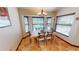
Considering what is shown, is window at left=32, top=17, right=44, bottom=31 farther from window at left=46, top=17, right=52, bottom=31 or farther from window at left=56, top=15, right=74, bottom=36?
window at left=56, top=15, right=74, bottom=36

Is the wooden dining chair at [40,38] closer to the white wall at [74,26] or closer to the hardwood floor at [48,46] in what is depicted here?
the hardwood floor at [48,46]

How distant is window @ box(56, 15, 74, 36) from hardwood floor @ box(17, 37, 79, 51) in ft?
0.47

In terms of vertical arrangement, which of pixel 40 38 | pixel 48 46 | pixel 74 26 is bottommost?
pixel 48 46

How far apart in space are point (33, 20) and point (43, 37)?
277 mm

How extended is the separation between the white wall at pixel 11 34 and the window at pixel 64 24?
56 centimetres

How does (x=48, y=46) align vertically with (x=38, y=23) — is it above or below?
below

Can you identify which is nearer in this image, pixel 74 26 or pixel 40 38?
pixel 74 26

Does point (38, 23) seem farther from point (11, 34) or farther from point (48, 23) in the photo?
point (11, 34)

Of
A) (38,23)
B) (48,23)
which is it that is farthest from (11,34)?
(48,23)

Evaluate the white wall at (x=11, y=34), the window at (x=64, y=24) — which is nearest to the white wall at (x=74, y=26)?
→ the window at (x=64, y=24)

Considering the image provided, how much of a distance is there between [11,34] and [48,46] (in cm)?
53

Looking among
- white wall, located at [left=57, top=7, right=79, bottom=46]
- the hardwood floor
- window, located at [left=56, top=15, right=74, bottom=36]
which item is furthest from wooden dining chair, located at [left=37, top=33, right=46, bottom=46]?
white wall, located at [left=57, top=7, right=79, bottom=46]

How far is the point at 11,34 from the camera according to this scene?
0.93 m
